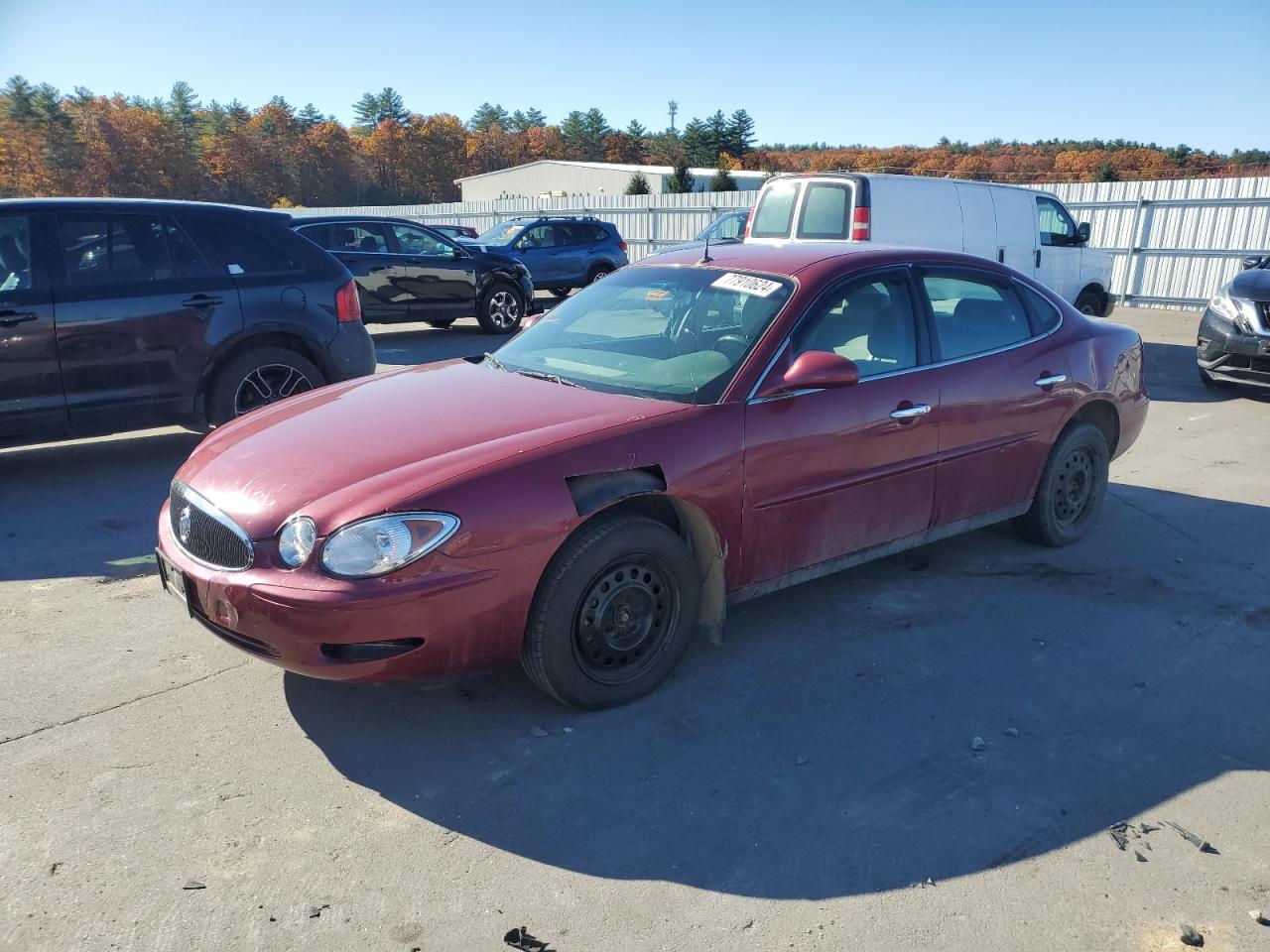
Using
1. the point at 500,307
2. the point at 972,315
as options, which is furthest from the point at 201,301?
the point at 500,307

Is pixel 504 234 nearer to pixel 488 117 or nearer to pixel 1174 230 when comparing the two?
pixel 1174 230

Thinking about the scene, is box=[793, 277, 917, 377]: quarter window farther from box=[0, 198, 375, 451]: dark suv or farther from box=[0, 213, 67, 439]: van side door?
box=[0, 213, 67, 439]: van side door

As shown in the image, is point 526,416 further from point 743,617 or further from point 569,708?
point 743,617

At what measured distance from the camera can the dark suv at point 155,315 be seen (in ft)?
19.2

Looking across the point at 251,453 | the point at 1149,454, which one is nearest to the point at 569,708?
the point at 251,453

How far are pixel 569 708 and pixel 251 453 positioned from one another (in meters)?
1.52

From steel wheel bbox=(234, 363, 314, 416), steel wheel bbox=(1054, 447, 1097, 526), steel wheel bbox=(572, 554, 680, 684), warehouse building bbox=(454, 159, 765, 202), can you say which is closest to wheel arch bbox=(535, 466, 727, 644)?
steel wheel bbox=(572, 554, 680, 684)

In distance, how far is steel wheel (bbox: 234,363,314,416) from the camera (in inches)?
262

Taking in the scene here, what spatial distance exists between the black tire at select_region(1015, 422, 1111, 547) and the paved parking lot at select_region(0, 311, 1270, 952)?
0.61 m

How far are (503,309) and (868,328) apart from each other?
1030 centimetres

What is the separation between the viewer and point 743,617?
4.31 m

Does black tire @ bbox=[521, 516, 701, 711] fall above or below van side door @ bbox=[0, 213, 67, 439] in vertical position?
below

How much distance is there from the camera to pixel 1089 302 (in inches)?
527

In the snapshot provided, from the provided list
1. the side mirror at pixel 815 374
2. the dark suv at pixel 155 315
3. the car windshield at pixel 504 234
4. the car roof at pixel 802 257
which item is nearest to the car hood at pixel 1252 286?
the car roof at pixel 802 257
